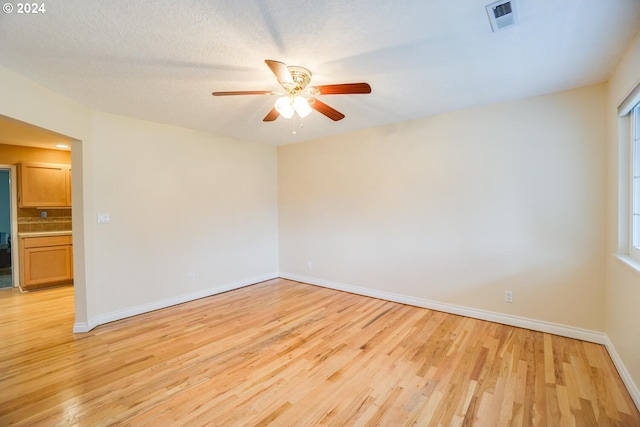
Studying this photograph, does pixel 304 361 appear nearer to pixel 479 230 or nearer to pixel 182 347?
pixel 182 347

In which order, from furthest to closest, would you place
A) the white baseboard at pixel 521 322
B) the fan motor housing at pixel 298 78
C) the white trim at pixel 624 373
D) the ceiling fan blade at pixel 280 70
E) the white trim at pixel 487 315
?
the white trim at pixel 487 315, the fan motor housing at pixel 298 78, the white baseboard at pixel 521 322, the white trim at pixel 624 373, the ceiling fan blade at pixel 280 70

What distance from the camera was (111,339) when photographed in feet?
9.20

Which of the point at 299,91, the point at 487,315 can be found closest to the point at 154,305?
the point at 299,91

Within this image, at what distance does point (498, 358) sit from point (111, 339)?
3720 mm

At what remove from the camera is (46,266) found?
4594 millimetres

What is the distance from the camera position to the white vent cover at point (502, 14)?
154 cm

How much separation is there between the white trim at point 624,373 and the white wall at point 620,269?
17 mm

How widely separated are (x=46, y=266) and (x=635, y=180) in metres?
7.55

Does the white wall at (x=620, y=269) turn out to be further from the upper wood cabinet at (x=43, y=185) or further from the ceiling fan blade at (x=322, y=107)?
the upper wood cabinet at (x=43, y=185)

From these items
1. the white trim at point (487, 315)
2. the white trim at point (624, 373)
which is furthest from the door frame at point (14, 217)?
the white trim at point (624, 373)

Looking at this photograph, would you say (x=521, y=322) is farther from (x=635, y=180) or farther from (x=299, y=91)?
(x=299, y=91)

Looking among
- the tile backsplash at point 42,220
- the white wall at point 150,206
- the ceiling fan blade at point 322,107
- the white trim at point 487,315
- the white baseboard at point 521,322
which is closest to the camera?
the white baseboard at point 521,322

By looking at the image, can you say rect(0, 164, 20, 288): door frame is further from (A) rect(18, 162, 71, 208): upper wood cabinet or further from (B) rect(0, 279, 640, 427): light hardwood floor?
(B) rect(0, 279, 640, 427): light hardwood floor

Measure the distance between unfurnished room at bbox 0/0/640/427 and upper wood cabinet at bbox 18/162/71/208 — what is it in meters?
0.04
